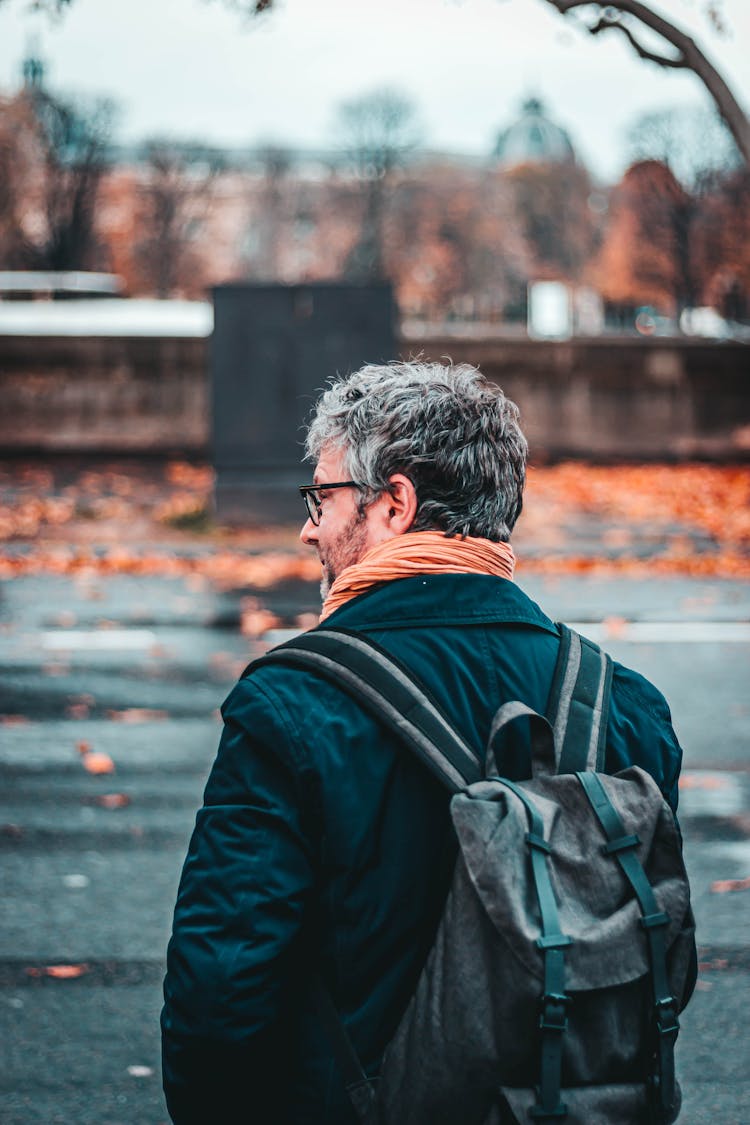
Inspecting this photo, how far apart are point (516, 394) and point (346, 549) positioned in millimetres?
14019

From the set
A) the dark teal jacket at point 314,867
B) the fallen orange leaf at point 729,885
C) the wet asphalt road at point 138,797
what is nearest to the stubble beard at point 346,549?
the dark teal jacket at point 314,867

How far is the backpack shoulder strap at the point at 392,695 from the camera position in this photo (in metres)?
1.85

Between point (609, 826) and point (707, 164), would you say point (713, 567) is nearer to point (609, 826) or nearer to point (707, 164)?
point (609, 826)

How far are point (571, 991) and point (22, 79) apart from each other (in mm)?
51769

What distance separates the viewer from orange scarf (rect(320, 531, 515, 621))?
78.1 inches

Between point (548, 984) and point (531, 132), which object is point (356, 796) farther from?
point (531, 132)

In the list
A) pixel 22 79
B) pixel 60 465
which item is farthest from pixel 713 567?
pixel 22 79

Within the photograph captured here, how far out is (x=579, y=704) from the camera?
1970 mm

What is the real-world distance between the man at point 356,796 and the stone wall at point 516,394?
44.8 ft

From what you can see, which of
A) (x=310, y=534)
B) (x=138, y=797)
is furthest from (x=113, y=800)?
(x=310, y=534)

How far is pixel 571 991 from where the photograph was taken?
1716 mm

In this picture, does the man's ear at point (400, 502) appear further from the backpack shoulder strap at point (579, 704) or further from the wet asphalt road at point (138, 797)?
the wet asphalt road at point (138, 797)

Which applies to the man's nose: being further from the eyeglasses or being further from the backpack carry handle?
the backpack carry handle

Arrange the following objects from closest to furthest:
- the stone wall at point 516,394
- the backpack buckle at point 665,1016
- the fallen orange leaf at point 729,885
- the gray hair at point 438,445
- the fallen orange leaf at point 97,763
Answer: the backpack buckle at point 665,1016 → the gray hair at point 438,445 → the fallen orange leaf at point 729,885 → the fallen orange leaf at point 97,763 → the stone wall at point 516,394
